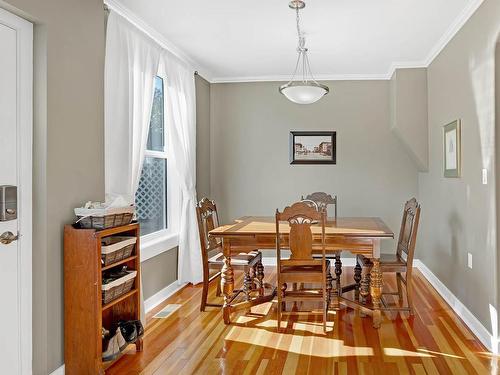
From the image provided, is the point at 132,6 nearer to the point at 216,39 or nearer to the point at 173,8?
the point at 173,8

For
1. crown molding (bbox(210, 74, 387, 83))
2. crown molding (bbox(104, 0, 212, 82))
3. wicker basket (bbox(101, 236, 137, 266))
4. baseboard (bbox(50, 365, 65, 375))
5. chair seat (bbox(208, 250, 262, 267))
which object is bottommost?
baseboard (bbox(50, 365, 65, 375))

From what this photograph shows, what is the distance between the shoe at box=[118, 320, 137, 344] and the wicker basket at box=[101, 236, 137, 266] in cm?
47

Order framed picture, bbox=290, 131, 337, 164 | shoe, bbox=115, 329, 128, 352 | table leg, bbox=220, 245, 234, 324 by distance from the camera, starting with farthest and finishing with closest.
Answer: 1. framed picture, bbox=290, 131, 337, 164
2. table leg, bbox=220, 245, 234, 324
3. shoe, bbox=115, 329, 128, 352

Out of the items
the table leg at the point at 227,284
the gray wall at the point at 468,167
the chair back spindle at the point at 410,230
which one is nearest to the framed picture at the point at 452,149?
the gray wall at the point at 468,167

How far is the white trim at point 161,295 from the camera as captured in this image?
13.9ft

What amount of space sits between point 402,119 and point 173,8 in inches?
126

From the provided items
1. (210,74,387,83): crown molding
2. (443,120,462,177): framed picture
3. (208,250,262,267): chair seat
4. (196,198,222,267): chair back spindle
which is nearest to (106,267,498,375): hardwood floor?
(208,250,262,267): chair seat

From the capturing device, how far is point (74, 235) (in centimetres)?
276

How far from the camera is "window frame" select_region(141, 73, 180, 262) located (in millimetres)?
4512

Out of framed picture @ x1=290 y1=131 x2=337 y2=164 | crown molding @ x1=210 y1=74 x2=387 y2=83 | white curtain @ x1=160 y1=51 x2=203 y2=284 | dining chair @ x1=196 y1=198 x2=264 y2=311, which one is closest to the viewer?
dining chair @ x1=196 y1=198 x2=264 y2=311

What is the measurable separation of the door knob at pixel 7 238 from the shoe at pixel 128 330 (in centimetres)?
100

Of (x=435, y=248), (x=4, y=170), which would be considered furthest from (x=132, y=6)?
(x=435, y=248)

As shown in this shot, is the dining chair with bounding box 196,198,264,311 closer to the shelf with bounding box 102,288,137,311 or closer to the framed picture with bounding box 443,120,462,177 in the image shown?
the shelf with bounding box 102,288,137,311

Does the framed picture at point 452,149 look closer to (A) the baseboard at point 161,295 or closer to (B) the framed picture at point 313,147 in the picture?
(B) the framed picture at point 313,147
